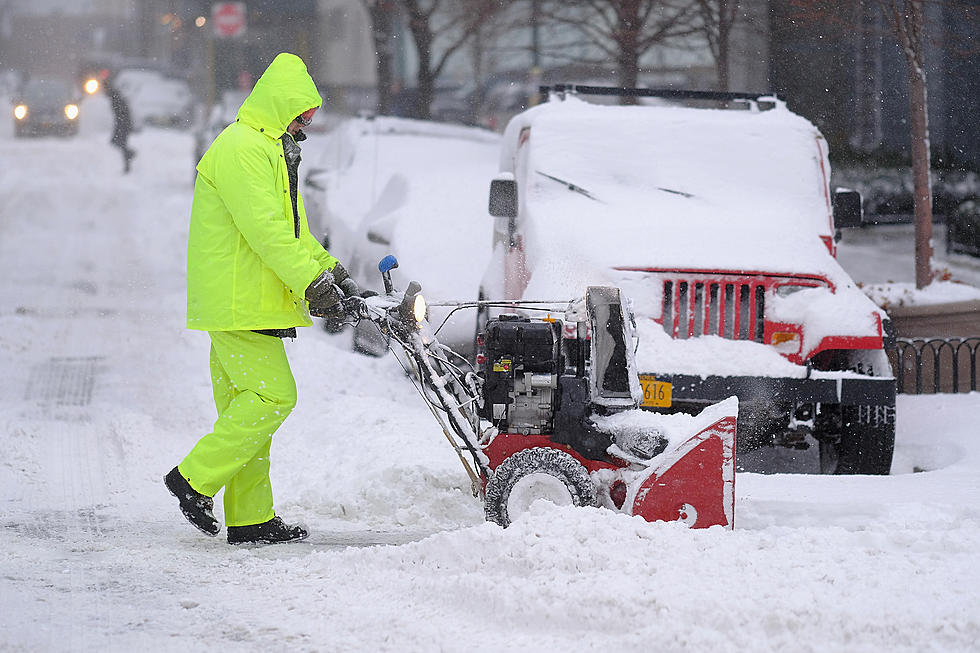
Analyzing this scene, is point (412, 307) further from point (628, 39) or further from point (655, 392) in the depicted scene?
point (628, 39)

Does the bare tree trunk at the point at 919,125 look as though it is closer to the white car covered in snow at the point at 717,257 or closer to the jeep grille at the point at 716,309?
the white car covered in snow at the point at 717,257

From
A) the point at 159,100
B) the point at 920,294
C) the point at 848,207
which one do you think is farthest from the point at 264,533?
the point at 159,100

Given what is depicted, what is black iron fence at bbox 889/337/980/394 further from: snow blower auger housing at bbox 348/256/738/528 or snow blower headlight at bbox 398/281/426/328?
snow blower headlight at bbox 398/281/426/328

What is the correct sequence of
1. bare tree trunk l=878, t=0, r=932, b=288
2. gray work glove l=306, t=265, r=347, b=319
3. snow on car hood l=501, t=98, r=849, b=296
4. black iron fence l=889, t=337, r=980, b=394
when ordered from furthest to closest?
bare tree trunk l=878, t=0, r=932, b=288, black iron fence l=889, t=337, r=980, b=394, snow on car hood l=501, t=98, r=849, b=296, gray work glove l=306, t=265, r=347, b=319

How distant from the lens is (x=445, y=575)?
4395 mm

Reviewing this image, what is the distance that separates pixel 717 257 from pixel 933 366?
9.63 feet

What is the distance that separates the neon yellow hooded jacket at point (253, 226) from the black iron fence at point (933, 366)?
17.8 ft

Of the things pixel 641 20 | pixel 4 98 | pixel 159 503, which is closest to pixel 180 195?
pixel 641 20

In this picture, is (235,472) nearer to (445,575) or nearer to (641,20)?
(445,575)

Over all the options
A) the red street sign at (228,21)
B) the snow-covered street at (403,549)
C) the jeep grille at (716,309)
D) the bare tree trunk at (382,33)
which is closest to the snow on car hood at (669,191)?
the jeep grille at (716,309)

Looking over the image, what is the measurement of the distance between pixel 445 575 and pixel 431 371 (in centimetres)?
106

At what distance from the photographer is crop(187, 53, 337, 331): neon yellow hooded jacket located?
5.01 m

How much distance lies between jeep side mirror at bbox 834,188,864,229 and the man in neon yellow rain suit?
407 cm

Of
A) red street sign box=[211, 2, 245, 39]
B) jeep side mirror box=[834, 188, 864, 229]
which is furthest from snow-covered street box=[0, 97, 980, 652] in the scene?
red street sign box=[211, 2, 245, 39]
